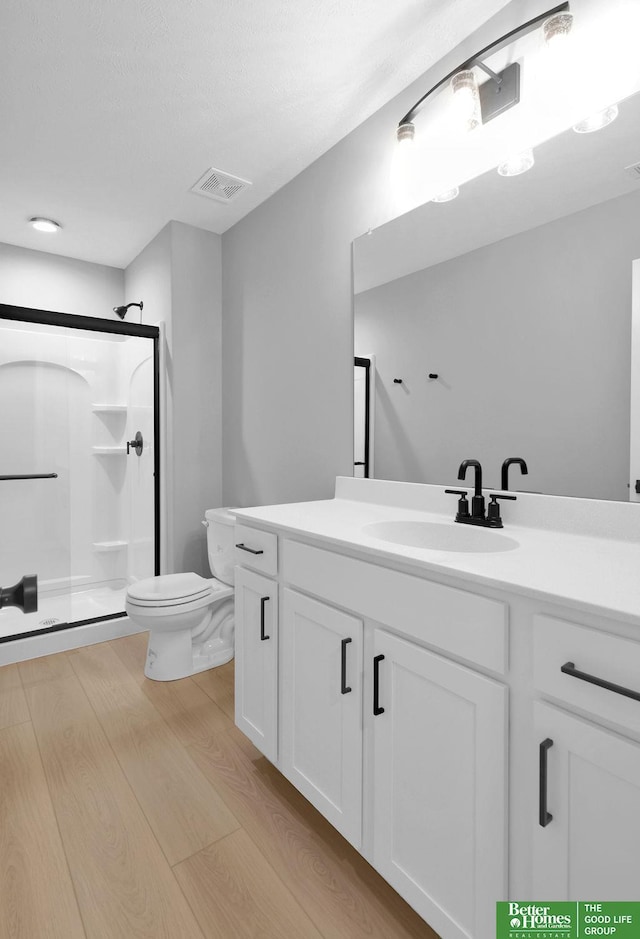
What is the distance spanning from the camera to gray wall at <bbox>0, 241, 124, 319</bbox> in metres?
3.14

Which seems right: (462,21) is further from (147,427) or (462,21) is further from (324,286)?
(147,427)

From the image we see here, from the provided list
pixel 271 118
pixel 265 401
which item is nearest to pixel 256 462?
pixel 265 401

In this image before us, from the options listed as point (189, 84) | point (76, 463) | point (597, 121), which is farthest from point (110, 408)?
point (597, 121)

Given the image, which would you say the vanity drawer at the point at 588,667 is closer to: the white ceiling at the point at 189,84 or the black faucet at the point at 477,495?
the black faucet at the point at 477,495

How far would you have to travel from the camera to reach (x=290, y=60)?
1645 millimetres

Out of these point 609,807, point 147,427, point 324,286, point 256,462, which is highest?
point 324,286

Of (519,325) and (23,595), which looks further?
(519,325)

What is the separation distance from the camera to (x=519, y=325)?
145 cm

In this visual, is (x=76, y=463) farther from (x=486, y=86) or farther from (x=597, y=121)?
(x=597, y=121)

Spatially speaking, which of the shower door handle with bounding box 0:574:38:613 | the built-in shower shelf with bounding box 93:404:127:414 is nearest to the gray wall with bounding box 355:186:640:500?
the shower door handle with bounding box 0:574:38:613

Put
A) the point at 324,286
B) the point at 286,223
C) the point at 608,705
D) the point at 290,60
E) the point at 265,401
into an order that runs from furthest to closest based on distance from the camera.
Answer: the point at 265,401
the point at 286,223
the point at 324,286
the point at 290,60
the point at 608,705

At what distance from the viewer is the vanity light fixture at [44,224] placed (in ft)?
9.11

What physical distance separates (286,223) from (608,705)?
2343mm

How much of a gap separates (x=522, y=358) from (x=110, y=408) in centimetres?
248
